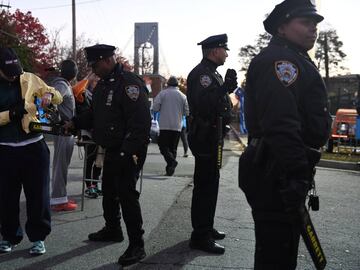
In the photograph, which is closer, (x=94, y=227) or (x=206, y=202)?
(x=206, y=202)

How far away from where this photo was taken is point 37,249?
13.9ft

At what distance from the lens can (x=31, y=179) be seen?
421cm

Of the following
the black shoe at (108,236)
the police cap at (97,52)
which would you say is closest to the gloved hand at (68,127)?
the police cap at (97,52)

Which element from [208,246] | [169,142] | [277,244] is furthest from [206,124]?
[169,142]

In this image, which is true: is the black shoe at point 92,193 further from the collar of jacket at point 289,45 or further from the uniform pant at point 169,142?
the collar of jacket at point 289,45

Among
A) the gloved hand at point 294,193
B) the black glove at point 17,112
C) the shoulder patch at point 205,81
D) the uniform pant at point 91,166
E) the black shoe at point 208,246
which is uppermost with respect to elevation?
the shoulder patch at point 205,81

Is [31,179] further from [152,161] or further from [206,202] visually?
[152,161]

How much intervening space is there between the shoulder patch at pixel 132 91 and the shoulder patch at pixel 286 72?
182 centimetres

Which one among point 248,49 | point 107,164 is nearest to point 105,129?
point 107,164

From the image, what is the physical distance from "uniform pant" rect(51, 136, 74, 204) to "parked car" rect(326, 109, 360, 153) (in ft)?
36.6

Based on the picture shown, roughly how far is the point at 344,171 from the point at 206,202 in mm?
7467

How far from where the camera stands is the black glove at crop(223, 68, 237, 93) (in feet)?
14.0

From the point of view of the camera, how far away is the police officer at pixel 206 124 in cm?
441

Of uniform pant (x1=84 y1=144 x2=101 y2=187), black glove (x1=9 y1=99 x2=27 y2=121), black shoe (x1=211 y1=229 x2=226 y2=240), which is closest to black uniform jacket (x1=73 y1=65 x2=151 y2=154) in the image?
black glove (x1=9 y1=99 x2=27 y2=121)
